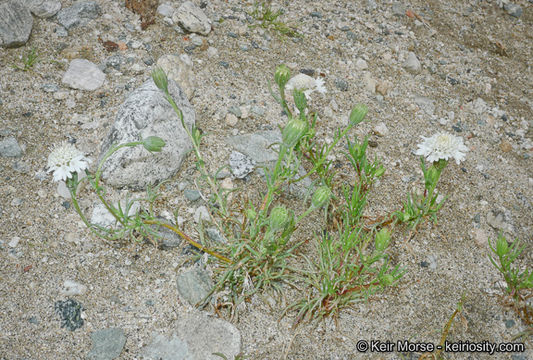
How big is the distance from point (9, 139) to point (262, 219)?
1.66 m

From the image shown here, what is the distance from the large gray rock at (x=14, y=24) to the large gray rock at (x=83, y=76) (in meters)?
0.42

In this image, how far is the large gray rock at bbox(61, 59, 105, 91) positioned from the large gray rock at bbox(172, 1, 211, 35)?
778 millimetres

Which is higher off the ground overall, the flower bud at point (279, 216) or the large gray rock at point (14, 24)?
the large gray rock at point (14, 24)

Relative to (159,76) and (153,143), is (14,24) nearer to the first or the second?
(159,76)

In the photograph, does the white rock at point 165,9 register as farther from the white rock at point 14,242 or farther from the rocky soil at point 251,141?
the white rock at point 14,242

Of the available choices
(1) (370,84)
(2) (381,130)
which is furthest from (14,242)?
(1) (370,84)

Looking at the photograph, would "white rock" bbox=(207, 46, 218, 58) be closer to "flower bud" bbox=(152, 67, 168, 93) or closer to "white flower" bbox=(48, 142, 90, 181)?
"flower bud" bbox=(152, 67, 168, 93)

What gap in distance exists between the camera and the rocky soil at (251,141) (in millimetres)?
2188

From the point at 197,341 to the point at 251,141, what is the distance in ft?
4.36

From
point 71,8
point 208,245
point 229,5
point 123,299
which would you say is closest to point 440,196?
point 208,245

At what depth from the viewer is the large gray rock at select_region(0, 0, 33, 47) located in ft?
9.87

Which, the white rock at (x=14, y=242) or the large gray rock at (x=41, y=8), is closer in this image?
the white rock at (x=14, y=242)

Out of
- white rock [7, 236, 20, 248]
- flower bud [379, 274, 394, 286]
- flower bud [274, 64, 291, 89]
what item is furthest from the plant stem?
flower bud [274, 64, 291, 89]

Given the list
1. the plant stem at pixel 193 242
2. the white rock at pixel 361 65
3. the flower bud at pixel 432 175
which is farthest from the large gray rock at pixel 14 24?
the flower bud at pixel 432 175
